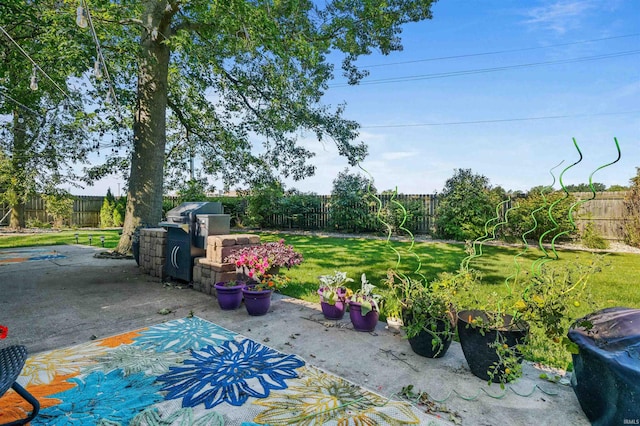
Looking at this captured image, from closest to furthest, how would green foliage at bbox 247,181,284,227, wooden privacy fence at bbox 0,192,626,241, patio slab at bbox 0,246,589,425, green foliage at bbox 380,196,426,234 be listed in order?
patio slab at bbox 0,246,589,425 → wooden privacy fence at bbox 0,192,626,241 → green foliage at bbox 380,196,426,234 → green foliage at bbox 247,181,284,227

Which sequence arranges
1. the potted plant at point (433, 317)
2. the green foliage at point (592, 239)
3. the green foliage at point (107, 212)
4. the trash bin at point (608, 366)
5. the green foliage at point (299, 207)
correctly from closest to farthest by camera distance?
Answer: the trash bin at point (608, 366) → the potted plant at point (433, 317) → the green foliage at point (592, 239) → the green foliage at point (299, 207) → the green foliage at point (107, 212)

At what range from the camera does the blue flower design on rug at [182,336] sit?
2.63 meters

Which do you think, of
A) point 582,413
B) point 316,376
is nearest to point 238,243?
point 316,376

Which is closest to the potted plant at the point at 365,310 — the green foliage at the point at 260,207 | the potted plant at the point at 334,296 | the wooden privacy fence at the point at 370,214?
the potted plant at the point at 334,296

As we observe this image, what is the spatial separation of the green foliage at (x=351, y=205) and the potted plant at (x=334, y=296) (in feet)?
25.6

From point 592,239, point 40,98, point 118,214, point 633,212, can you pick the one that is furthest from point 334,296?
point 118,214

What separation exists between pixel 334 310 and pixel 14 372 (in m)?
2.30

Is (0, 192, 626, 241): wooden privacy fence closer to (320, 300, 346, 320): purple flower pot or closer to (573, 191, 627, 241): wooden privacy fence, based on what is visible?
(573, 191, 627, 241): wooden privacy fence

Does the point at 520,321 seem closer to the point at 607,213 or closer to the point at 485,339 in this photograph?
the point at 485,339

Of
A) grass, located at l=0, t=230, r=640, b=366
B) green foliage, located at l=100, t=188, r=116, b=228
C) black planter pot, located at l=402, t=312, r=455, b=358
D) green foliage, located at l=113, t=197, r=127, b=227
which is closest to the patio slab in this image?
black planter pot, located at l=402, t=312, r=455, b=358

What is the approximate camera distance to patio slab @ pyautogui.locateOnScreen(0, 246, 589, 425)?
1.87 meters

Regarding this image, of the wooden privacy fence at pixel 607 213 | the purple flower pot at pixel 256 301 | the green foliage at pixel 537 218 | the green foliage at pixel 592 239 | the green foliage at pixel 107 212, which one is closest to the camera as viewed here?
the purple flower pot at pixel 256 301

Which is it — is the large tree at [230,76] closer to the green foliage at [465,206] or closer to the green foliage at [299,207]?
the green foliage at [465,206]

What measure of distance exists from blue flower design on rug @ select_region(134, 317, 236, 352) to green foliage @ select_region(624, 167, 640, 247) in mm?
10248
